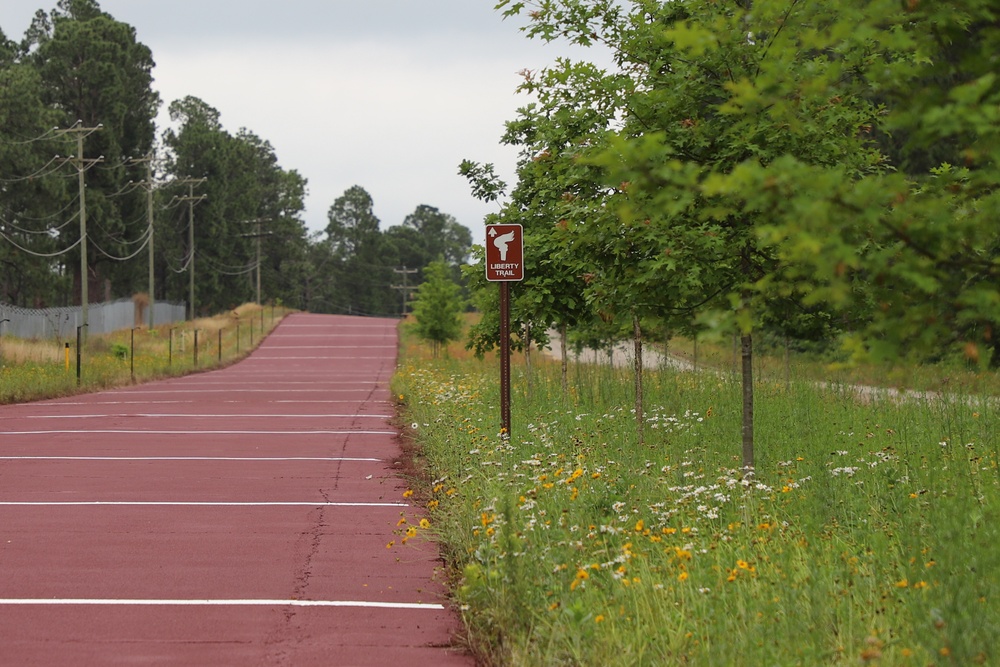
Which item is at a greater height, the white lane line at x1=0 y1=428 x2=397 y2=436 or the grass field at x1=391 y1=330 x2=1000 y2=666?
the grass field at x1=391 y1=330 x2=1000 y2=666

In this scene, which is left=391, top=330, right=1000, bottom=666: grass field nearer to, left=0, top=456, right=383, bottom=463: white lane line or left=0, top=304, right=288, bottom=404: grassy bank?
left=0, top=456, right=383, bottom=463: white lane line

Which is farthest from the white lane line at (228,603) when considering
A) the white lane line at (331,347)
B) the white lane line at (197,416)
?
the white lane line at (331,347)

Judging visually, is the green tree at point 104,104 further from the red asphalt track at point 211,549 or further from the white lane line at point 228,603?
the white lane line at point 228,603

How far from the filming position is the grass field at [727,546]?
4.83 meters

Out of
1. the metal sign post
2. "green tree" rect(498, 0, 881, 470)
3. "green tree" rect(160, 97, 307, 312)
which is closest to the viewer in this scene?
"green tree" rect(498, 0, 881, 470)

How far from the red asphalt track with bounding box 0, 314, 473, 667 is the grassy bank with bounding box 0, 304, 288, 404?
670 centimetres

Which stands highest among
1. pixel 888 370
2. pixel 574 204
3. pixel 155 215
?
pixel 155 215

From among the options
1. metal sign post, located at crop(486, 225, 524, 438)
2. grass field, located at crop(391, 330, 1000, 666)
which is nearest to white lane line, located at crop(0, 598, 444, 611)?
grass field, located at crop(391, 330, 1000, 666)

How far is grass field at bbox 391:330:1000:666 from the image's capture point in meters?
4.83

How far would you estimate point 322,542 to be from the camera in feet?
29.9

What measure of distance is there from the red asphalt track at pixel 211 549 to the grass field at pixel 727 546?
1.55ft

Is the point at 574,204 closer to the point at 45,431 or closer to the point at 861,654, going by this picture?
the point at 861,654

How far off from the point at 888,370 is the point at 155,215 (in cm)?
8441

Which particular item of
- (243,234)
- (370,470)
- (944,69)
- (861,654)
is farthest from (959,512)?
(243,234)
